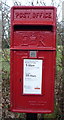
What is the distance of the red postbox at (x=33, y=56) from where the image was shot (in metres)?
2.92

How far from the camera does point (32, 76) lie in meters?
2.99

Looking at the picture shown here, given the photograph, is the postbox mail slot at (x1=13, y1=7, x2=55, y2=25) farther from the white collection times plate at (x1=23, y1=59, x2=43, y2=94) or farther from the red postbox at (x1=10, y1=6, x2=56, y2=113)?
the white collection times plate at (x1=23, y1=59, x2=43, y2=94)

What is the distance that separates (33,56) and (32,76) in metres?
0.29

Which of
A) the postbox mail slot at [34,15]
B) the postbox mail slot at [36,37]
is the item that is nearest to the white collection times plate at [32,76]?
the postbox mail slot at [36,37]

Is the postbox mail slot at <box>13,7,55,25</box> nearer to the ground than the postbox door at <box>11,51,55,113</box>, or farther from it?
farther from it

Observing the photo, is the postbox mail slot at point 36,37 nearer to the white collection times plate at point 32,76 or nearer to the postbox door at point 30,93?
the postbox door at point 30,93

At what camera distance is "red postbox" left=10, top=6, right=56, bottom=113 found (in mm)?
2922

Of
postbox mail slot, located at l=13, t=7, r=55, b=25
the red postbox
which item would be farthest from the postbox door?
postbox mail slot, located at l=13, t=7, r=55, b=25

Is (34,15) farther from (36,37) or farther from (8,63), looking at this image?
(8,63)

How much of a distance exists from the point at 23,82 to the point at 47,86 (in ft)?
1.16

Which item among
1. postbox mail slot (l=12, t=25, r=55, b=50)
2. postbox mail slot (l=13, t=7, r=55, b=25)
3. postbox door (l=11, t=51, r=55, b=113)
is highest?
postbox mail slot (l=13, t=7, r=55, b=25)

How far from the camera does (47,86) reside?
9.93 feet

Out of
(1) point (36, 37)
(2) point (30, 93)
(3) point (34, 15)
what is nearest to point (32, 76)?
(2) point (30, 93)

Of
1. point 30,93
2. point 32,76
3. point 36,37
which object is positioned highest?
point 36,37
